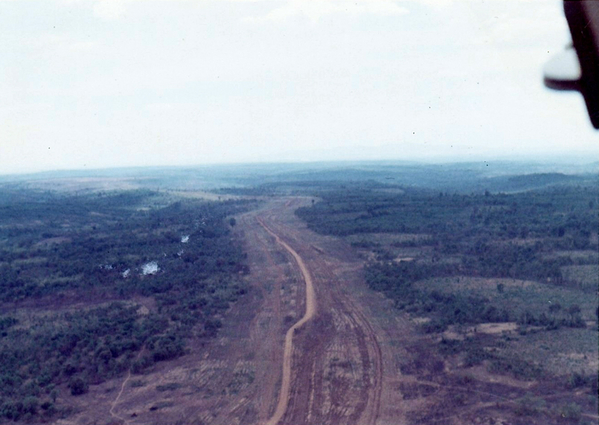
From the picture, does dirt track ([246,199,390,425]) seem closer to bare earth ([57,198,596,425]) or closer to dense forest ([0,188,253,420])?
bare earth ([57,198,596,425])

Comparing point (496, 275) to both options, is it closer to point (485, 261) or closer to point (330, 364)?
point (485, 261)

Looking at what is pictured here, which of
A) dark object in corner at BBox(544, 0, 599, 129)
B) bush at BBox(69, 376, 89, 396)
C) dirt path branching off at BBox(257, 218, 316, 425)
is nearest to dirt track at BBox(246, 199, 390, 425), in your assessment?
dirt path branching off at BBox(257, 218, 316, 425)

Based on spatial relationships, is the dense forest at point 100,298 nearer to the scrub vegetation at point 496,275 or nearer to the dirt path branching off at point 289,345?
the dirt path branching off at point 289,345

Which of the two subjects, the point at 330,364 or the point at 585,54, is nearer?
the point at 585,54

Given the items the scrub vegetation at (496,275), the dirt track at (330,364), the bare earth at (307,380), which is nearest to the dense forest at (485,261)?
the scrub vegetation at (496,275)

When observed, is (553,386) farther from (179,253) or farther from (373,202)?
(373,202)

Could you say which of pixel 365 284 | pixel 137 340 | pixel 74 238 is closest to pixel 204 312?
pixel 137 340

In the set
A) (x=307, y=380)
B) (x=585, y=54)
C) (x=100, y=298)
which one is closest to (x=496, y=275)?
(x=307, y=380)
